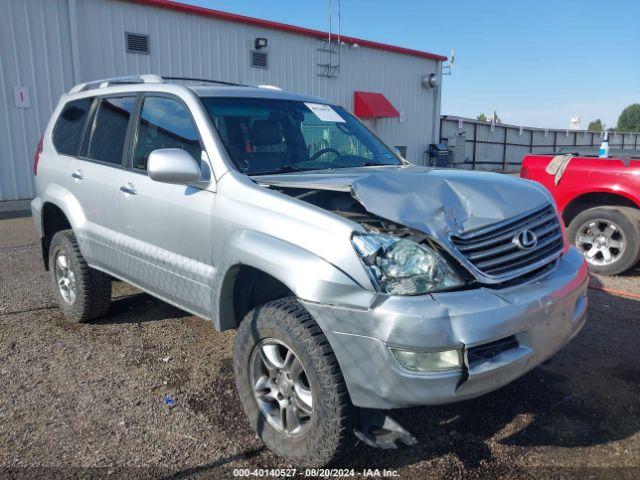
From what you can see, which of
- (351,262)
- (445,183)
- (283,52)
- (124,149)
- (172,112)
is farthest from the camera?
(283,52)

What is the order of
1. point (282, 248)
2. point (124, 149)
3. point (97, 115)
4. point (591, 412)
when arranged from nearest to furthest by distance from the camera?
point (282, 248)
point (591, 412)
point (124, 149)
point (97, 115)

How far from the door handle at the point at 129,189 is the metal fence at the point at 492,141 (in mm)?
19372

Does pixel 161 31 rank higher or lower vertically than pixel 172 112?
higher

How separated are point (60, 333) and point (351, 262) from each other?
3128 mm

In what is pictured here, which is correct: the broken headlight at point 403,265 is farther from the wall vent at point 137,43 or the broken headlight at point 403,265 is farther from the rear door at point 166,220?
the wall vent at point 137,43

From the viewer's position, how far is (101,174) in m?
3.99

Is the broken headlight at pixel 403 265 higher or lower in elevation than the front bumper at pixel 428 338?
higher

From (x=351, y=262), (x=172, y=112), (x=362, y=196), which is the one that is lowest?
(x=351, y=262)

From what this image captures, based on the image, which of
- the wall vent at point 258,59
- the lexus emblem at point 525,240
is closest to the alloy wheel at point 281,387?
the lexus emblem at point 525,240

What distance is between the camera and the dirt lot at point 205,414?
2.63 m

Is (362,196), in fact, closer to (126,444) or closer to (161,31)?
(126,444)

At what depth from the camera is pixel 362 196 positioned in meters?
2.55

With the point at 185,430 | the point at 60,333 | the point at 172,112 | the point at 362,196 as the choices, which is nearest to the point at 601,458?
the point at 362,196

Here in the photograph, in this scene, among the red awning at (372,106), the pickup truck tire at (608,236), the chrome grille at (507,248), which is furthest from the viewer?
the red awning at (372,106)
